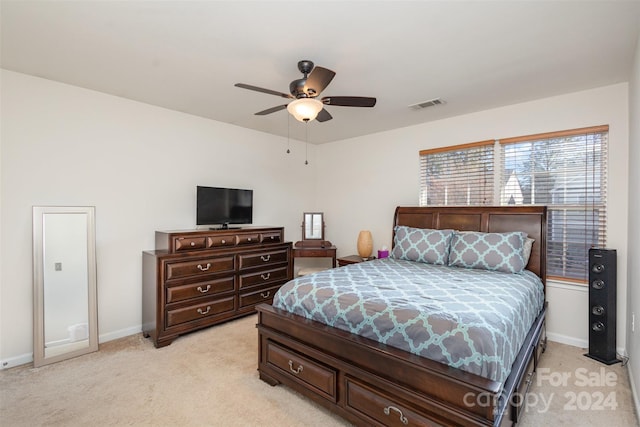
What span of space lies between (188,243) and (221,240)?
0.41m

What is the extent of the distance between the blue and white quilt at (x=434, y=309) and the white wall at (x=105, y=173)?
2.12m

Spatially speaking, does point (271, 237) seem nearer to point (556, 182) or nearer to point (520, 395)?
point (520, 395)

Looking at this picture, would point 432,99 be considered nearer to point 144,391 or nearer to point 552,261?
point 552,261

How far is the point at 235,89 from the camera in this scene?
324cm

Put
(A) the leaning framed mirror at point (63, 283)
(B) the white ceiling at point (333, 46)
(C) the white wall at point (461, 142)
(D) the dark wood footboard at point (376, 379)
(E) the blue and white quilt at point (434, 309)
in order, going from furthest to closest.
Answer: (C) the white wall at point (461, 142) < (A) the leaning framed mirror at point (63, 283) < (B) the white ceiling at point (333, 46) < (E) the blue and white quilt at point (434, 309) < (D) the dark wood footboard at point (376, 379)

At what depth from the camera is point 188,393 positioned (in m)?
2.44

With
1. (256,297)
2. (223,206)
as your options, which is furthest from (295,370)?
(223,206)

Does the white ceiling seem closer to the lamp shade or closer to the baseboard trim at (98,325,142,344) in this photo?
the lamp shade

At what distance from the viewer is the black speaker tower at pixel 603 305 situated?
9.36ft

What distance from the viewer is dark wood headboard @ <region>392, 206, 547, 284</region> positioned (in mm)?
3377

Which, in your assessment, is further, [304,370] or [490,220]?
[490,220]

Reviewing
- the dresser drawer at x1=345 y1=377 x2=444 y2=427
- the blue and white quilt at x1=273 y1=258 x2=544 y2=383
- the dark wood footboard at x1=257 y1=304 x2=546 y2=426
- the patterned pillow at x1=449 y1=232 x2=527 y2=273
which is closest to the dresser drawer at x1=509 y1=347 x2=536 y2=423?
the dark wood footboard at x1=257 y1=304 x2=546 y2=426

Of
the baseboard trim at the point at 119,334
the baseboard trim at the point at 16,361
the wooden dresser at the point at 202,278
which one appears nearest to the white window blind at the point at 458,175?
the wooden dresser at the point at 202,278

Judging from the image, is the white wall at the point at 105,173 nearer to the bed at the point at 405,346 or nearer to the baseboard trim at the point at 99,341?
the baseboard trim at the point at 99,341
